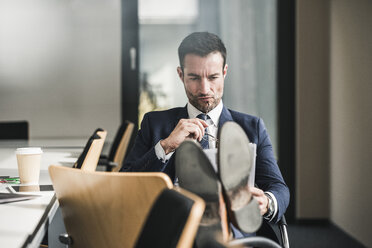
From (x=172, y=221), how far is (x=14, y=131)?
3.06m

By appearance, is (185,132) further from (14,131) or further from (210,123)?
(14,131)

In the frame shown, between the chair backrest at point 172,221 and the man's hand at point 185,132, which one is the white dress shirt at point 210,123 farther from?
the chair backrest at point 172,221

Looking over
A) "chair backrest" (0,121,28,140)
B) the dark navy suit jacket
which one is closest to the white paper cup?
the dark navy suit jacket

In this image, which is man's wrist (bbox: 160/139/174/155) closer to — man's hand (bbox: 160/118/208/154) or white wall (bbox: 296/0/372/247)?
man's hand (bbox: 160/118/208/154)

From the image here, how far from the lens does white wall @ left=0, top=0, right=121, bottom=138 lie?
396 centimetres

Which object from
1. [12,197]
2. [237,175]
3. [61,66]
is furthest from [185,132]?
[61,66]

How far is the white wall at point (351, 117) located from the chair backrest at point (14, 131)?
8.20 feet

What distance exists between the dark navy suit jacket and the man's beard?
0.18 feet

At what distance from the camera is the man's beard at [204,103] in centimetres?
160

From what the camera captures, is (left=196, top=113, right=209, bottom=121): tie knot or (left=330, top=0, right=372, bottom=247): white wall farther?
(left=330, top=0, right=372, bottom=247): white wall

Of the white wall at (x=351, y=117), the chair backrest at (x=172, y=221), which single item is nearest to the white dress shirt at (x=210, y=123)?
the chair backrest at (x=172, y=221)

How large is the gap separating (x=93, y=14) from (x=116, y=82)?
659 millimetres

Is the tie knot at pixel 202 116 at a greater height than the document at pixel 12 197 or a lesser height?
greater

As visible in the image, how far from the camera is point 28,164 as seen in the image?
165 cm
